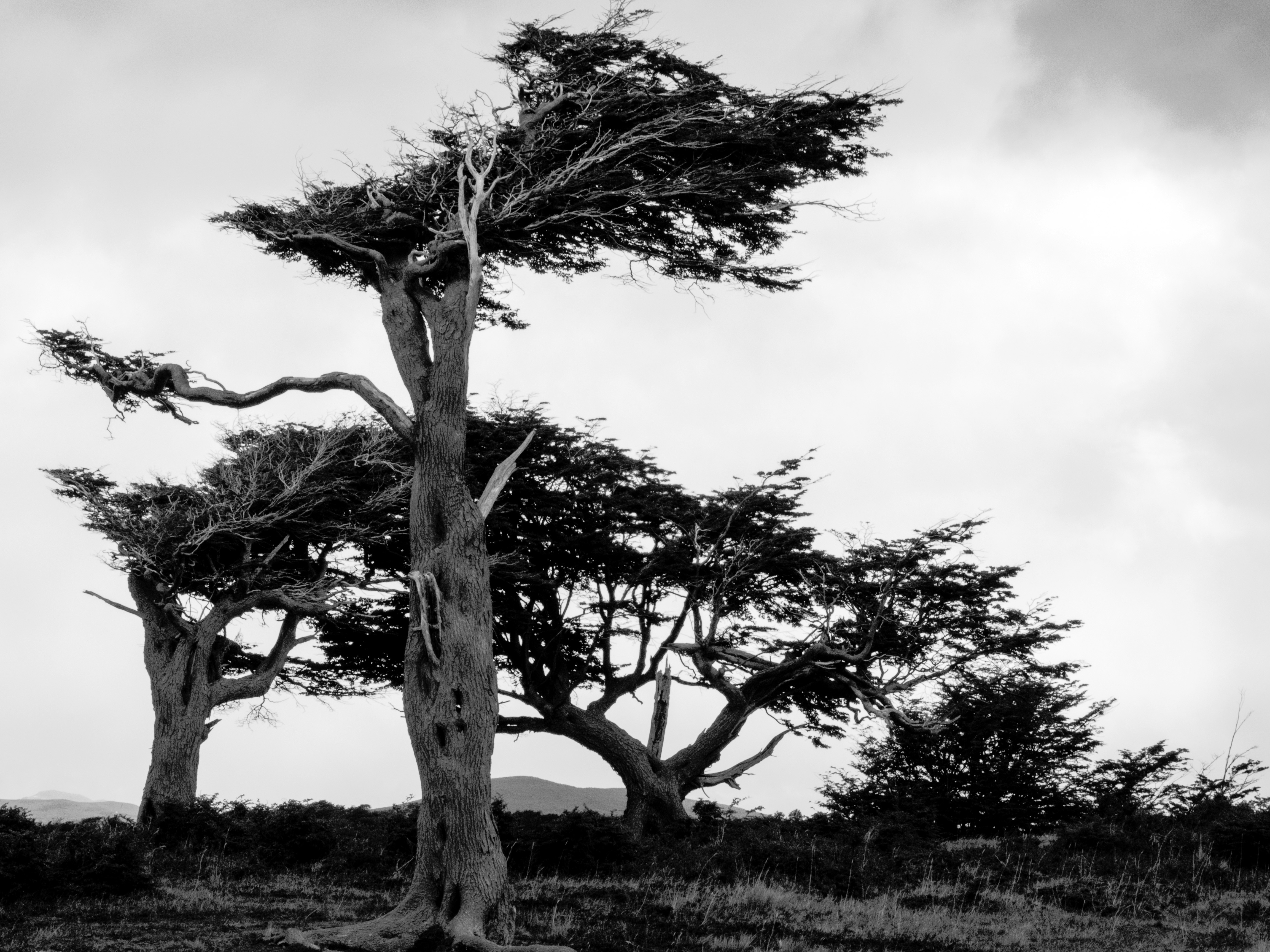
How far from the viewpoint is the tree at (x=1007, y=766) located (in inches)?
1068

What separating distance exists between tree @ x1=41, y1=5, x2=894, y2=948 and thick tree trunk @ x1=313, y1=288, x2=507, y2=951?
0.10ft

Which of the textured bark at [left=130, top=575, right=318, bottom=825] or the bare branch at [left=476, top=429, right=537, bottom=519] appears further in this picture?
the textured bark at [left=130, top=575, right=318, bottom=825]

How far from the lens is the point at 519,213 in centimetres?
1276

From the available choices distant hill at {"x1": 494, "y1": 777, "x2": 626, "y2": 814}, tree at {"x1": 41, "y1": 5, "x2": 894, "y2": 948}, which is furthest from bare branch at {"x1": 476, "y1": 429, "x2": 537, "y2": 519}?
distant hill at {"x1": 494, "y1": 777, "x2": 626, "y2": 814}

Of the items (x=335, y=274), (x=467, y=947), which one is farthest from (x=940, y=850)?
(x=335, y=274)

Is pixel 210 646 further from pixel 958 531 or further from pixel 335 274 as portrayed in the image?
pixel 958 531

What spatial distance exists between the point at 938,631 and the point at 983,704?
3567 millimetres

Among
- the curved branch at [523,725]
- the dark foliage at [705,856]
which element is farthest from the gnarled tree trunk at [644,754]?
the dark foliage at [705,856]

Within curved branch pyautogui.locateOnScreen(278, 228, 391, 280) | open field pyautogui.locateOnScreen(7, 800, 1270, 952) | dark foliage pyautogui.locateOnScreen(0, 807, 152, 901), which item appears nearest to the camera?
open field pyautogui.locateOnScreen(7, 800, 1270, 952)

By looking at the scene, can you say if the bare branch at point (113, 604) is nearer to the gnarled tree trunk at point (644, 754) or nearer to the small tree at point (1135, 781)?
the gnarled tree trunk at point (644, 754)

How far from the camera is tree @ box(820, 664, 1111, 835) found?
27.1 m

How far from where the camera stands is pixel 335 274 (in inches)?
558

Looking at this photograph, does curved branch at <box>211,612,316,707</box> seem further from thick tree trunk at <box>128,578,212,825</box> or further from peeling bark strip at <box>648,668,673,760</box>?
peeling bark strip at <box>648,668,673,760</box>

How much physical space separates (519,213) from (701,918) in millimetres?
7630
